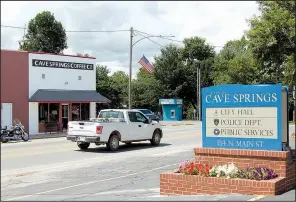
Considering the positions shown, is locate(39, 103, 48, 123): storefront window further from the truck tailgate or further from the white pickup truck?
the truck tailgate

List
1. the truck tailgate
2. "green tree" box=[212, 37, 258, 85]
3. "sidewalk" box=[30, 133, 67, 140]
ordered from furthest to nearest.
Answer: "green tree" box=[212, 37, 258, 85]
"sidewalk" box=[30, 133, 67, 140]
the truck tailgate

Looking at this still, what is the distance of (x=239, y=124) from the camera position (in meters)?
8.89

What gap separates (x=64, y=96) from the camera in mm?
31281

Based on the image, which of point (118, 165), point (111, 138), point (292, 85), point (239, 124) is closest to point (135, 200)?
point (239, 124)

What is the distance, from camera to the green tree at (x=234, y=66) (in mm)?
29945

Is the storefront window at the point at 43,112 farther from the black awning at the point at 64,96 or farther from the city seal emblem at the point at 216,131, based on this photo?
the city seal emblem at the point at 216,131

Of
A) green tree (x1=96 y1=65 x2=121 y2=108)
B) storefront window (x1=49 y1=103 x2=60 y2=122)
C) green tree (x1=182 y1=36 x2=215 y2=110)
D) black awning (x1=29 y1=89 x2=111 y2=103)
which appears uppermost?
green tree (x1=182 y1=36 x2=215 y2=110)

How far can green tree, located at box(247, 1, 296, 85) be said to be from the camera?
1759cm

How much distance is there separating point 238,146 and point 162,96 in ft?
158

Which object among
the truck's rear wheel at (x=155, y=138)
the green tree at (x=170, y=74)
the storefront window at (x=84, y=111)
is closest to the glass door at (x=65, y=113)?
the storefront window at (x=84, y=111)

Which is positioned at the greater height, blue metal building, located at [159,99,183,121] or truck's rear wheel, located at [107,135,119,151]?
blue metal building, located at [159,99,183,121]

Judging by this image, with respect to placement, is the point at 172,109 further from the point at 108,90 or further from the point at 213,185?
the point at 213,185

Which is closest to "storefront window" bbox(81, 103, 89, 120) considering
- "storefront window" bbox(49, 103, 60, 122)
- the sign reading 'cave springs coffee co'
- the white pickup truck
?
"storefront window" bbox(49, 103, 60, 122)

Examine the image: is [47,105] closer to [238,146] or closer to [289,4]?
[289,4]
